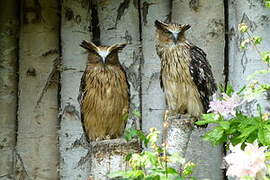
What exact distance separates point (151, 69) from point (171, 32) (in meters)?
0.56

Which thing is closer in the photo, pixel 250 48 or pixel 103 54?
pixel 103 54

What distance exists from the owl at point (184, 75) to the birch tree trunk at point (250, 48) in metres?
0.23

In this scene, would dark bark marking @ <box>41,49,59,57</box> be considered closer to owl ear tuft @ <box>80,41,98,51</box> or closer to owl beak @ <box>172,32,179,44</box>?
owl ear tuft @ <box>80,41,98,51</box>

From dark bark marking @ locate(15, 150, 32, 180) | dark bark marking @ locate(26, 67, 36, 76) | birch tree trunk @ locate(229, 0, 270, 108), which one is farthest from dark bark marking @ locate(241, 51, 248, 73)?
dark bark marking @ locate(15, 150, 32, 180)

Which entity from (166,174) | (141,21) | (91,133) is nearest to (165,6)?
(141,21)

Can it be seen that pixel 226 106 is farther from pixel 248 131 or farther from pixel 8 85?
pixel 8 85

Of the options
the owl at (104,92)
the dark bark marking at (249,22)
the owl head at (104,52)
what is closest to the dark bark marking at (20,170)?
the owl at (104,92)

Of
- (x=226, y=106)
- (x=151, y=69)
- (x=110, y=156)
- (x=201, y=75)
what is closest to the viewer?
(x=226, y=106)

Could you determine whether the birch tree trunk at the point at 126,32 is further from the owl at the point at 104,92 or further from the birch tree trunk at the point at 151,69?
the owl at the point at 104,92

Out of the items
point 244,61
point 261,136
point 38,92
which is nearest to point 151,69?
point 244,61

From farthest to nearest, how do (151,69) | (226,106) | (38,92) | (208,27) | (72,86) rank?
1. (38,92)
2. (72,86)
3. (151,69)
4. (208,27)
5. (226,106)

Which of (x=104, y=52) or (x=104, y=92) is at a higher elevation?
(x=104, y=52)

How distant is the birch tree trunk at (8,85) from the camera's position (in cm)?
370

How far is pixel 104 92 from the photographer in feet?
9.88
